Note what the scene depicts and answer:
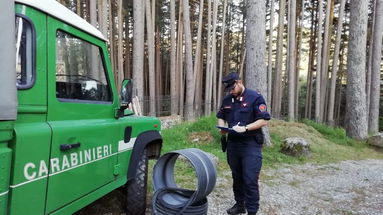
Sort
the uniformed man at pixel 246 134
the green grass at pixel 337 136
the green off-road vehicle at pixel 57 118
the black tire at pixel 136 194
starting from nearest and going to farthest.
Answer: the green off-road vehicle at pixel 57 118, the black tire at pixel 136 194, the uniformed man at pixel 246 134, the green grass at pixel 337 136

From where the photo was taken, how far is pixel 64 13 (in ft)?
8.25

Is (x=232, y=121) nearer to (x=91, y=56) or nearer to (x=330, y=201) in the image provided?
(x=91, y=56)

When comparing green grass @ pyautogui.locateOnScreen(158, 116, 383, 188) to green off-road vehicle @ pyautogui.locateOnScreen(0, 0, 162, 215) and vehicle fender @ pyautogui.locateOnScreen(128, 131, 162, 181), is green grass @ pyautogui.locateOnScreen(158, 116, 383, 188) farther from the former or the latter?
green off-road vehicle @ pyautogui.locateOnScreen(0, 0, 162, 215)

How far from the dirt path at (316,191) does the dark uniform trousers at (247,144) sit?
80cm

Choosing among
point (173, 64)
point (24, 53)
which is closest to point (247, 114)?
point (24, 53)

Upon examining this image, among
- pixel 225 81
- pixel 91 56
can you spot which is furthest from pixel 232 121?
pixel 91 56

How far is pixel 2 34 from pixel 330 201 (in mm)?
5356

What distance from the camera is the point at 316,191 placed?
574 centimetres

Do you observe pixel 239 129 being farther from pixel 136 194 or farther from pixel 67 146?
pixel 67 146

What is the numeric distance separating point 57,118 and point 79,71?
0.70m

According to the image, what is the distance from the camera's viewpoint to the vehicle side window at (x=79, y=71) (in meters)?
2.50

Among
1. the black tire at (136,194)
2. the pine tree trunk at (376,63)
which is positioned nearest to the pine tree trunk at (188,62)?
the pine tree trunk at (376,63)

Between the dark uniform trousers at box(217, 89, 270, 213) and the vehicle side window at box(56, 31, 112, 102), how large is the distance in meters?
1.69

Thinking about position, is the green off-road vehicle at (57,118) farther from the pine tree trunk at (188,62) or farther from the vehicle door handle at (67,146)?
the pine tree trunk at (188,62)
